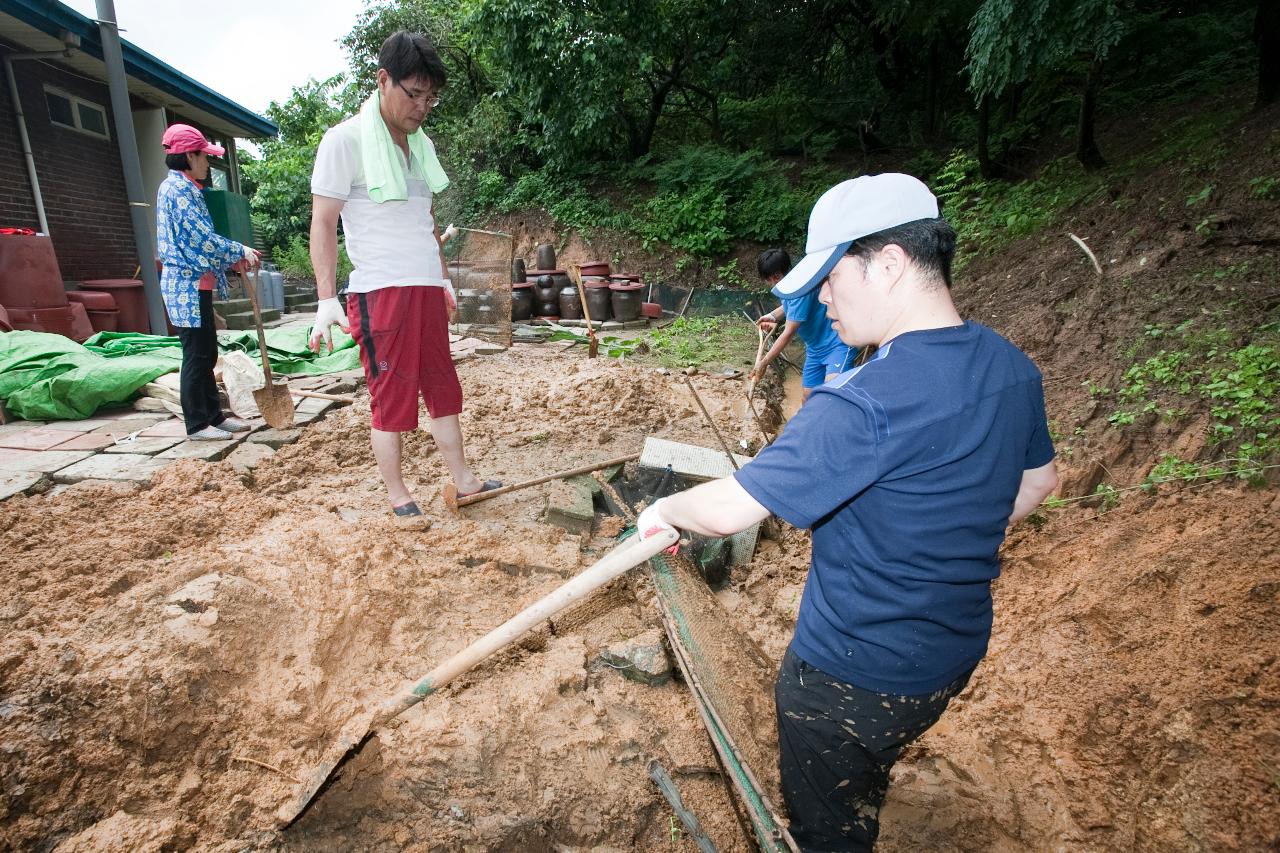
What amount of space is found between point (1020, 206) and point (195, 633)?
323 inches

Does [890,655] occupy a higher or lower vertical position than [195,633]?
higher

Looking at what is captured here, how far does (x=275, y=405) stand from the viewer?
4297 millimetres

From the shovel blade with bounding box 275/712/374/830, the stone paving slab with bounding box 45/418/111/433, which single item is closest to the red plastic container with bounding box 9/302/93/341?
the stone paving slab with bounding box 45/418/111/433

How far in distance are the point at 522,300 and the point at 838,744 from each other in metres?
9.48

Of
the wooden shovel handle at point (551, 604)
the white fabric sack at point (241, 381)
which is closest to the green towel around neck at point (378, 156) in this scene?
the wooden shovel handle at point (551, 604)

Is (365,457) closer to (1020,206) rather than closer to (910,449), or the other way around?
(910,449)

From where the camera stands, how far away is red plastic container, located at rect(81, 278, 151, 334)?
7230 mm

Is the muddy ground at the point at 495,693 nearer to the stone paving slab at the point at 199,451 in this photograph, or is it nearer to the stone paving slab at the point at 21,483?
the stone paving slab at the point at 21,483

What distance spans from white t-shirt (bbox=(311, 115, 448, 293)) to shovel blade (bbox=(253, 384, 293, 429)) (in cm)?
184

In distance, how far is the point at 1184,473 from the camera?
282 centimetres

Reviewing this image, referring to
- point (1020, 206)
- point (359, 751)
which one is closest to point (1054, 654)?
point (359, 751)

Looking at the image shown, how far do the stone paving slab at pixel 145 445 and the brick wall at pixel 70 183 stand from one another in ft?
18.6

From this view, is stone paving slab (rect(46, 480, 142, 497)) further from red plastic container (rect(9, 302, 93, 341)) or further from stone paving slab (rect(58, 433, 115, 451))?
red plastic container (rect(9, 302, 93, 341))

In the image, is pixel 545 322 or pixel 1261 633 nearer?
pixel 1261 633
